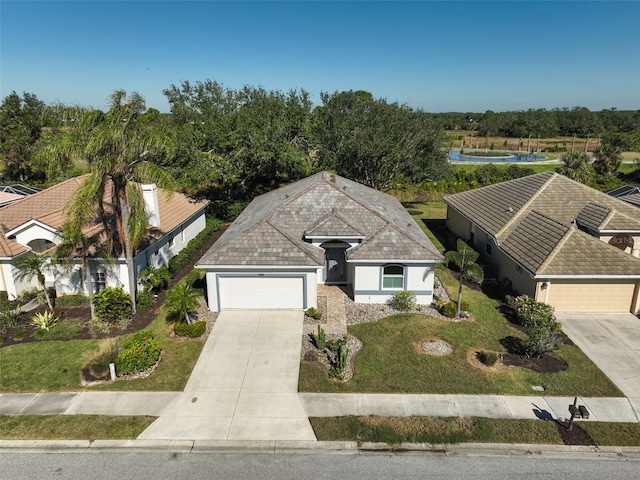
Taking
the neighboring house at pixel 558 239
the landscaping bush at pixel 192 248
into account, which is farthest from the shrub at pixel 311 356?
the landscaping bush at pixel 192 248

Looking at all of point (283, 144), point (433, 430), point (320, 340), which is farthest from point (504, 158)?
point (433, 430)

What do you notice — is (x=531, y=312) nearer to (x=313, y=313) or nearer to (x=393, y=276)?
(x=393, y=276)

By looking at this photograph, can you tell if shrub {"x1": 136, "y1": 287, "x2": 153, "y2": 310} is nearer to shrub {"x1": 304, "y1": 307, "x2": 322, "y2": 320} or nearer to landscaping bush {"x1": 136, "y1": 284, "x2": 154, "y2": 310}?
landscaping bush {"x1": 136, "y1": 284, "x2": 154, "y2": 310}

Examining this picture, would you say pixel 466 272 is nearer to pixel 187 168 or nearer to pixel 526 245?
pixel 526 245

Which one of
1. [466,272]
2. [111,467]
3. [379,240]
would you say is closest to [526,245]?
[466,272]

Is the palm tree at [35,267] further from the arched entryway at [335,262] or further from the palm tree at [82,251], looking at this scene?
the arched entryway at [335,262]

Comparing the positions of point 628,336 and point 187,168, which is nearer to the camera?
point 628,336

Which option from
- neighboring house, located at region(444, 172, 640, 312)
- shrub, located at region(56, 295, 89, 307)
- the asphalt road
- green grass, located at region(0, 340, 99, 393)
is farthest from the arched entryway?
shrub, located at region(56, 295, 89, 307)
